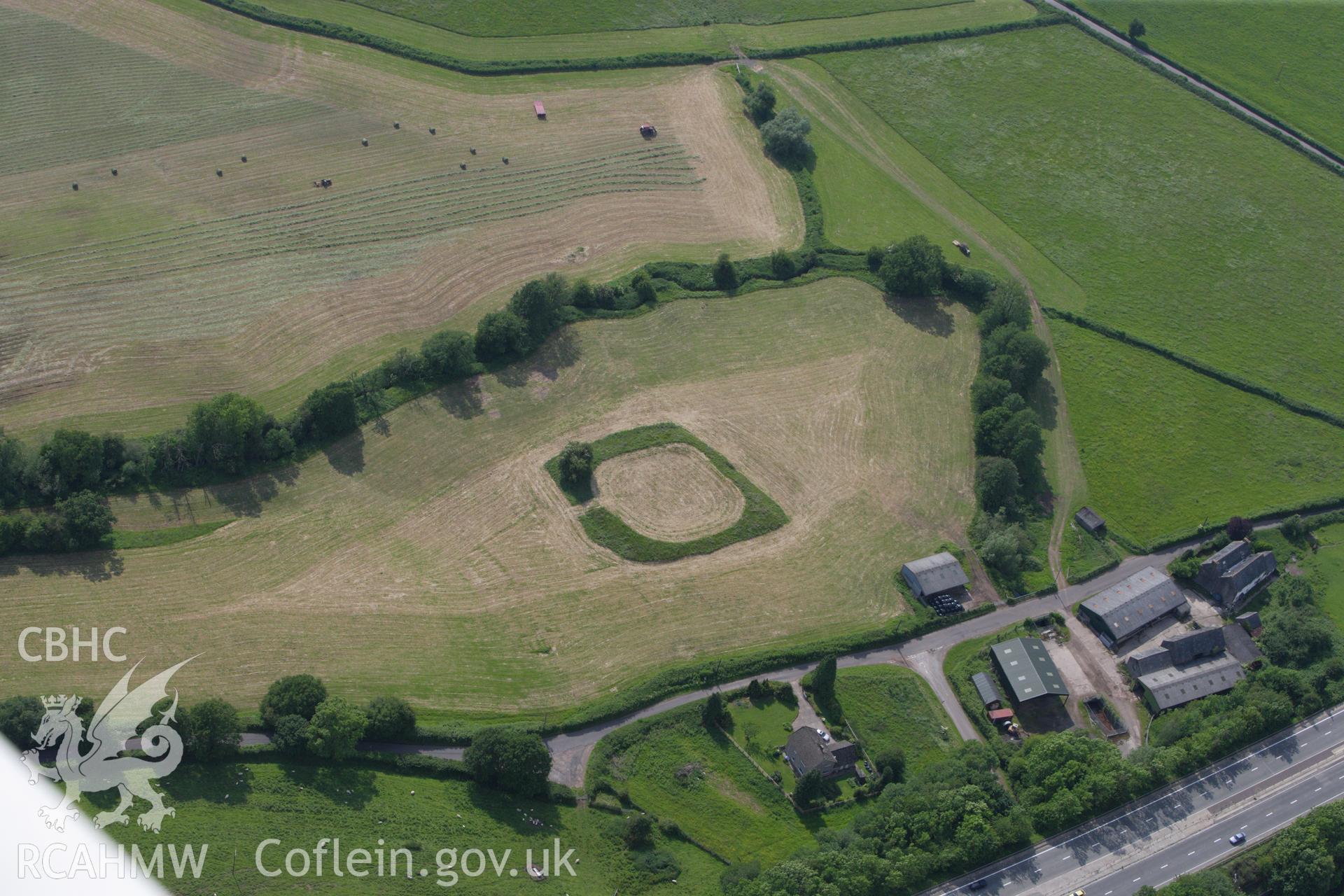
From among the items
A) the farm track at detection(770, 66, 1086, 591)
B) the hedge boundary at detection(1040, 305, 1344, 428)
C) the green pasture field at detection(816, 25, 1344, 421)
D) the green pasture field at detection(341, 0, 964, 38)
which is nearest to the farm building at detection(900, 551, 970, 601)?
the farm track at detection(770, 66, 1086, 591)

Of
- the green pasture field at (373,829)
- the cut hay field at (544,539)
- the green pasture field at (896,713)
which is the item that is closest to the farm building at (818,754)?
the green pasture field at (896,713)

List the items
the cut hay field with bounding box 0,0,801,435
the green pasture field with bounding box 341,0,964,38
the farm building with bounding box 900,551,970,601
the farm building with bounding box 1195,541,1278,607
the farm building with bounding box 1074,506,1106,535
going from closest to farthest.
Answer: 1. the farm building with bounding box 900,551,970,601
2. the farm building with bounding box 1195,541,1278,607
3. the farm building with bounding box 1074,506,1106,535
4. the cut hay field with bounding box 0,0,801,435
5. the green pasture field with bounding box 341,0,964,38

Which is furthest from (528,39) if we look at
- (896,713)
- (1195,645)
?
(1195,645)

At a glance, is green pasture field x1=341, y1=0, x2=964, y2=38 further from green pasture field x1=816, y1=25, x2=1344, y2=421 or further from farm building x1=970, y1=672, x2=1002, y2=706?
farm building x1=970, y1=672, x2=1002, y2=706

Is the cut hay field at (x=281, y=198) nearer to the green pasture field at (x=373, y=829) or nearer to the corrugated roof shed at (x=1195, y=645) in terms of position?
the green pasture field at (x=373, y=829)

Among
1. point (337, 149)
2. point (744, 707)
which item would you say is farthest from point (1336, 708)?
point (337, 149)

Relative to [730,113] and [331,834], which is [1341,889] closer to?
[331,834]
